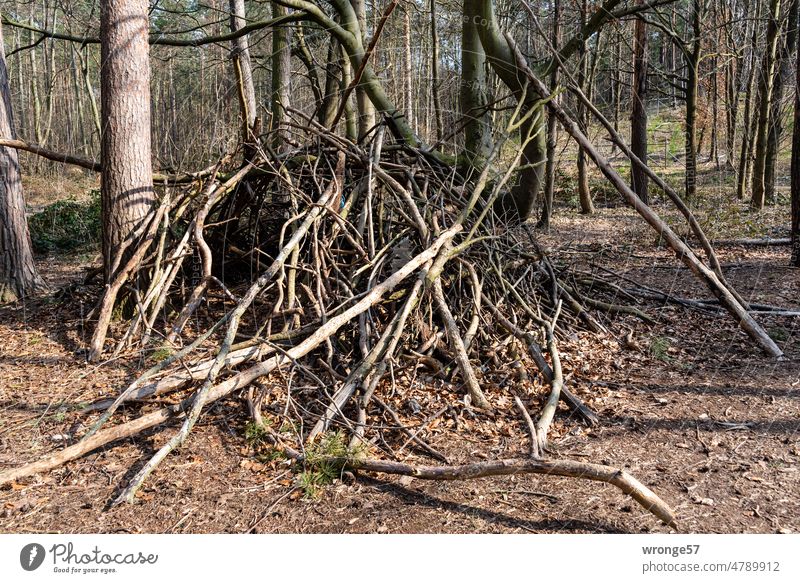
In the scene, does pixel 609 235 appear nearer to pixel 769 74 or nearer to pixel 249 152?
pixel 769 74

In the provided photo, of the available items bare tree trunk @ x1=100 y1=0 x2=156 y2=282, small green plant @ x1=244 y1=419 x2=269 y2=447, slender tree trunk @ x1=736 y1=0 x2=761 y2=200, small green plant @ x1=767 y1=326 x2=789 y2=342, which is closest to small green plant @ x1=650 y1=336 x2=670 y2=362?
small green plant @ x1=767 y1=326 x2=789 y2=342

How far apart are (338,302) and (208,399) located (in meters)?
1.26

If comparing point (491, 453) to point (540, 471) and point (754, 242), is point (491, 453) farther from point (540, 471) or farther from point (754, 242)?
point (754, 242)

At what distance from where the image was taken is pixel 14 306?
5.72 metres

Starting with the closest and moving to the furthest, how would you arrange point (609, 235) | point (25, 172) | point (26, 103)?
point (609, 235), point (25, 172), point (26, 103)

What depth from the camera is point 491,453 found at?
3449 millimetres

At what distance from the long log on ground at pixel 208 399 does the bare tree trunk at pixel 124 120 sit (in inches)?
72.9

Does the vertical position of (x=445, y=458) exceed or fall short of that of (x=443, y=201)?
it falls short

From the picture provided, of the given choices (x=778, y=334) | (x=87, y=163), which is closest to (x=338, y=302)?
(x=87, y=163)

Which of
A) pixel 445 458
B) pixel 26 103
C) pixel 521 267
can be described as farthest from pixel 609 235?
pixel 26 103

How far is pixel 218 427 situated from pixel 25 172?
18990 millimetres

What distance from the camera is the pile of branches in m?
3.45

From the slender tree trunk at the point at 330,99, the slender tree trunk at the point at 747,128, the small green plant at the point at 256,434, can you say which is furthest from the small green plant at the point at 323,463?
the slender tree trunk at the point at 747,128

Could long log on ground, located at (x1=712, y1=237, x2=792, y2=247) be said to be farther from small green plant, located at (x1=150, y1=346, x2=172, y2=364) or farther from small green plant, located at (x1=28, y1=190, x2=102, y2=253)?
small green plant, located at (x1=28, y1=190, x2=102, y2=253)
